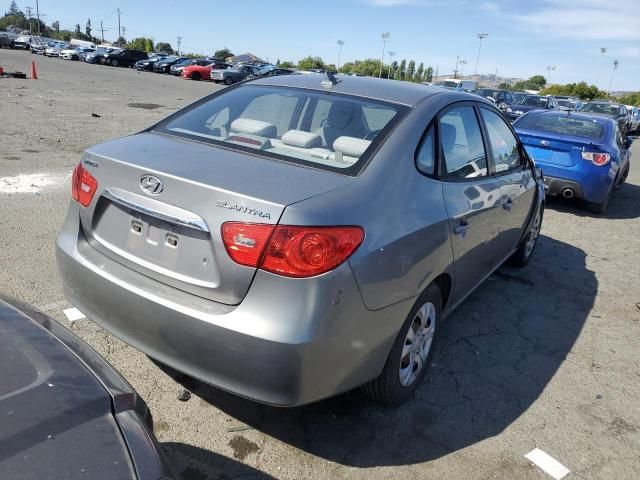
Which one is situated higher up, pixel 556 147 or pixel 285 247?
pixel 285 247

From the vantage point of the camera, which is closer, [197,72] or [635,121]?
[635,121]

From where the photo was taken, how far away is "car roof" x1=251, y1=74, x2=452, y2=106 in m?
3.23

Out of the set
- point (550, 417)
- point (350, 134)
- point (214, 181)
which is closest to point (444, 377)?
point (550, 417)

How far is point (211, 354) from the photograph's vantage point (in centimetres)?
228

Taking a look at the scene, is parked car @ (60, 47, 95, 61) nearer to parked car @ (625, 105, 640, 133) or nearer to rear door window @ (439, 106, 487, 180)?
parked car @ (625, 105, 640, 133)

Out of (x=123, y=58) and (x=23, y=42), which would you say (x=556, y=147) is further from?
(x=23, y=42)

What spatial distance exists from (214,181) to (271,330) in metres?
0.70

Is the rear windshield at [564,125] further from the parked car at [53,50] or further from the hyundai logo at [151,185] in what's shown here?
the parked car at [53,50]

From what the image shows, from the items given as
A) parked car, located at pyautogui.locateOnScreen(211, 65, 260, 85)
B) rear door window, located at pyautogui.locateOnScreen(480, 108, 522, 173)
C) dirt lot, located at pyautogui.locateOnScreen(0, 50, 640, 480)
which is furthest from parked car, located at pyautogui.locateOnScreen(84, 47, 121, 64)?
rear door window, located at pyautogui.locateOnScreen(480, 108, 522, 173)

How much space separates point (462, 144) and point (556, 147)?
5.24 m

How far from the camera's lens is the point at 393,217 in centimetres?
254

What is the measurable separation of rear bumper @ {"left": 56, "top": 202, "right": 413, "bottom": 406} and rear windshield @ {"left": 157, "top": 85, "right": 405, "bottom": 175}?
72 centimetres

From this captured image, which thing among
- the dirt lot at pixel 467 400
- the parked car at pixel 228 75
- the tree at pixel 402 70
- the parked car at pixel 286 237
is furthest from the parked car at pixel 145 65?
the tree at pixel 402 70

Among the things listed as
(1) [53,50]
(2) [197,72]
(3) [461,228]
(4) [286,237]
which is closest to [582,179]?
(3) [461,228]
